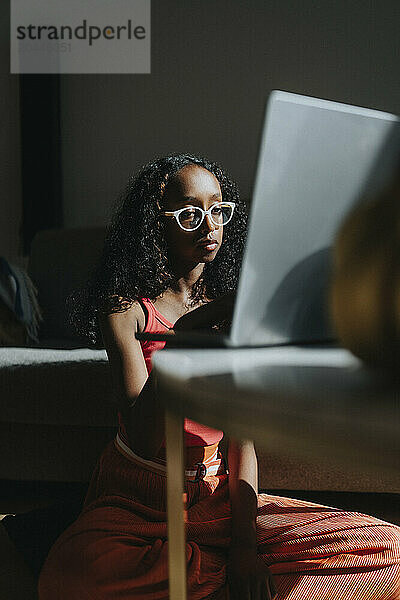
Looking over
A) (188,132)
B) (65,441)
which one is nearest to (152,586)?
(65,441)

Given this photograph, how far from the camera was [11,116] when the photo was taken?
3.34m

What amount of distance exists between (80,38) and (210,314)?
3.01 meters

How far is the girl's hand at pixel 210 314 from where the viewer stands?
2.07ft

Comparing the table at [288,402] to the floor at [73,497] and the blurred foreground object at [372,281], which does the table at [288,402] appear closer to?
the blurred foreground object at [372,281]

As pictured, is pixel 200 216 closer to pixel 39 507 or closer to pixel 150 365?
pixel 150 365

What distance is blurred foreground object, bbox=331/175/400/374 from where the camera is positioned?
0.39 m

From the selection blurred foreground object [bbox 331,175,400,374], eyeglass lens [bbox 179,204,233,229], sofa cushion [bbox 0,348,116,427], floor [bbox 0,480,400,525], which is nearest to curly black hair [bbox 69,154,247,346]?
eyeglass lens [bbox 179,204,233,229]

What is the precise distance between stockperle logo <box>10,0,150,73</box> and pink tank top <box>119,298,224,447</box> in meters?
2.42

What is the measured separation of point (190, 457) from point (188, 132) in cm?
238

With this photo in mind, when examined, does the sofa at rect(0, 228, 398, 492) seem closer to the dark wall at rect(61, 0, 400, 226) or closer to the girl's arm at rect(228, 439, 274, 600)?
the girl's arm at rect(228, 439, 274, 600)

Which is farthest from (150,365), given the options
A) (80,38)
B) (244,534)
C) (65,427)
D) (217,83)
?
(80,38)

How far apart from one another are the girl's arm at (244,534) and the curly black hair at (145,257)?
31cm

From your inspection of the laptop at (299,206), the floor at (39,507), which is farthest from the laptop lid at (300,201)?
the floor at (39,507)

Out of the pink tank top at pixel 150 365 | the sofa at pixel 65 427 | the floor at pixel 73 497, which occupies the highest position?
the pink tank top at pixel 150 365
